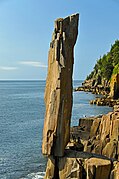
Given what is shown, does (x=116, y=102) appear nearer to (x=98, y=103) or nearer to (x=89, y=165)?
(x=98, y=103)

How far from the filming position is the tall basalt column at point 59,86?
59.9ft

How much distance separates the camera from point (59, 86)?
720 inches

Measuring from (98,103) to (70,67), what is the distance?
54.8 meters

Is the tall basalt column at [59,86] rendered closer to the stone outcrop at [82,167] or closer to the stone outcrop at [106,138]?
the stone outcrop at [82,167]

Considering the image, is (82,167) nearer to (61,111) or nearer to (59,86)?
(61,111)


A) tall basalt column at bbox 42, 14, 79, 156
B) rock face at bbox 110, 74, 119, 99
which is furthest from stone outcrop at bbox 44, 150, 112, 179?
rock face at bbox 110, 74, 119, 99

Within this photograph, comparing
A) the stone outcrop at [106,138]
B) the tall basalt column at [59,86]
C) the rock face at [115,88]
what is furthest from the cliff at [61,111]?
the rock face at [115,88]

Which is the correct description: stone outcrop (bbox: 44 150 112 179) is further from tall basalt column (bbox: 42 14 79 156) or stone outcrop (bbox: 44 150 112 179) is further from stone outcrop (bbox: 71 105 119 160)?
stone outcrop (bbox: 71 105 119 160)

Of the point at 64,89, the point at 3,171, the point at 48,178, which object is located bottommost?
the point at 3,171

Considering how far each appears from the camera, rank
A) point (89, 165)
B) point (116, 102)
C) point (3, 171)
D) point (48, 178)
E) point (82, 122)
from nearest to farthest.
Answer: point (89, 165) → point (48, 178) → point (3, 171) → point (82, 122) → point (116, 102)

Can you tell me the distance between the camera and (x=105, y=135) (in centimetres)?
2516

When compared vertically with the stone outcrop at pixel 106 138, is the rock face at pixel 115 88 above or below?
above

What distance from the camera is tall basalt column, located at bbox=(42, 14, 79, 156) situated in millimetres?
18266

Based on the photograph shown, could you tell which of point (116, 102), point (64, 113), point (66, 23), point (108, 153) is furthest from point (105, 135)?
point (116, 102)
